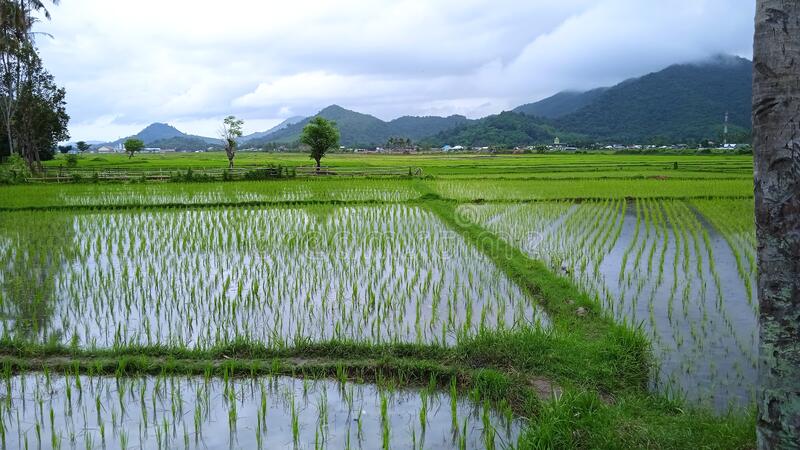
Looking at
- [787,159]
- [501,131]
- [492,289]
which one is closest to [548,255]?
[492,289]

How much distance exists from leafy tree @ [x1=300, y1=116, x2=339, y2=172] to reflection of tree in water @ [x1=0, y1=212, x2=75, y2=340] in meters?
15.8

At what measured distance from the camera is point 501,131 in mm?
101875

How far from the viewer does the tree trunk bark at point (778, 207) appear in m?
2.31

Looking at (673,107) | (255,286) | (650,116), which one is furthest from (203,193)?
(673,107)

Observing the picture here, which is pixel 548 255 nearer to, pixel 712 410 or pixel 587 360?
pixel 587 360

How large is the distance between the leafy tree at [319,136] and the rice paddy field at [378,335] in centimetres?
1709

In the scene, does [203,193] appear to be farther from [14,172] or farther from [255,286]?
[255,286]

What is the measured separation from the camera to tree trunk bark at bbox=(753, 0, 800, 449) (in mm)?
2307

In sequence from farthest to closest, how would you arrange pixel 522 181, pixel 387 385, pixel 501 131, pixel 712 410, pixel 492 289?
pixel 501 131
pixel 522 181
pixel 492 289
pixel 387 385
pixel 712 410

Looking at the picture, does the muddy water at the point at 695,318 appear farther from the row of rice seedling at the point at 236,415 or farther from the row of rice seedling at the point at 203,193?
the row of rice seedling at the point at 203,193

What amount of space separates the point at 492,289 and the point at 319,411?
3525 millimetres

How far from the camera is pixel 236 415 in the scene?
392 cm

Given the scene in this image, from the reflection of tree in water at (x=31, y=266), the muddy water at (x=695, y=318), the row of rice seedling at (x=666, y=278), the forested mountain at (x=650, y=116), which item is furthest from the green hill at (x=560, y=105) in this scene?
the muddy water at (x=695, y=318)

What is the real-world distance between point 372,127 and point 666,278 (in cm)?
15177
